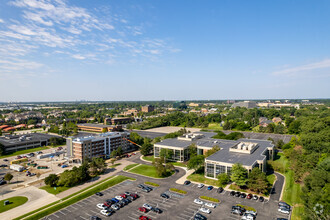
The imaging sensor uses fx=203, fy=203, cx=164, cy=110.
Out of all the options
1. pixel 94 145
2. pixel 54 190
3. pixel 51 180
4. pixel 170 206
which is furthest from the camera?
pixel 94 145

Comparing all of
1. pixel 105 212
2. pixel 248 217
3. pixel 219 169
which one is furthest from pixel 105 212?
pixel 219 169

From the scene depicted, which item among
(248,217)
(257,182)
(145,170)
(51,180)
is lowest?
(145,170)

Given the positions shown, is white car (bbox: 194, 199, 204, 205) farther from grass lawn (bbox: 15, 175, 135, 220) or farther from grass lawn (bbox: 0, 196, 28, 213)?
grass lawn (bbox: 0, 196, 28, 213)

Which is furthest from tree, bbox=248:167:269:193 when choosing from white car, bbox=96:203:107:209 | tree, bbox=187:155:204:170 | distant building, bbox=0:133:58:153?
distant building, bbox=0:133:58:153

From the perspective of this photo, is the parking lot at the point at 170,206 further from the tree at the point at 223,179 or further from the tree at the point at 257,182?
the tree at the point at 223,179

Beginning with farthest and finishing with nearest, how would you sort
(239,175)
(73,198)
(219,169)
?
(219,169)
(239,175)
(73,198)

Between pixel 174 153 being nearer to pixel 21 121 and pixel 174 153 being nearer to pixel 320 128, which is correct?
pixel 320 128

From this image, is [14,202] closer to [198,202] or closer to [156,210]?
[156,210]

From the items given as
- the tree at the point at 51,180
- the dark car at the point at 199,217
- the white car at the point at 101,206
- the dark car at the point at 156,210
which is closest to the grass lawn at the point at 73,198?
the white car at the point at 101,206
